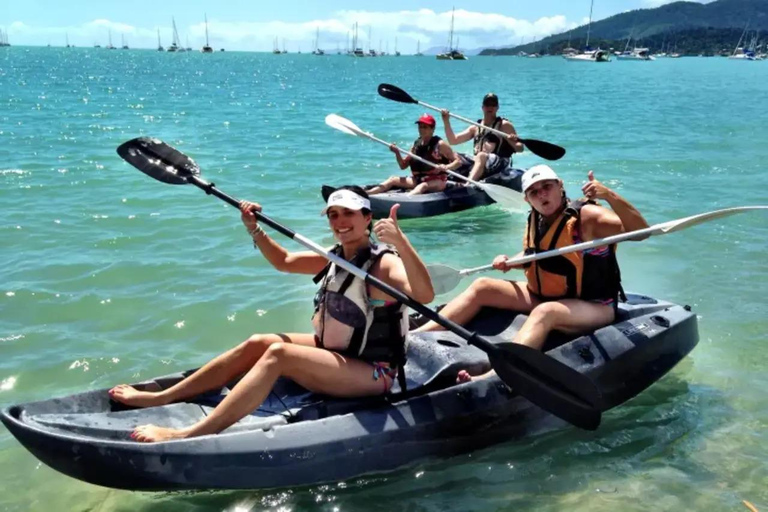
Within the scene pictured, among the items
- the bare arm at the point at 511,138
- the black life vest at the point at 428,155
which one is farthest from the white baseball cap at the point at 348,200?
the bare arm at the point at 511,138

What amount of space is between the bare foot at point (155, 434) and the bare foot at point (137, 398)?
294 mm

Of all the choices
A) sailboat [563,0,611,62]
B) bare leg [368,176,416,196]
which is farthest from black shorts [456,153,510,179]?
sailboat [563,0,611,62]

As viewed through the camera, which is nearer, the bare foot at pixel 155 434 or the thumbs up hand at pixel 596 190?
the bare foot at pixel 155 434

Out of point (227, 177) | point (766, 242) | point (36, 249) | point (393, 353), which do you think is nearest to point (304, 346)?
point (393, 353)

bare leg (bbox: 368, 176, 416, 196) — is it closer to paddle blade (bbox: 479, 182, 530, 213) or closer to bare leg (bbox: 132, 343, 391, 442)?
paddle blade (bbox: 479, 182, 530, 213)

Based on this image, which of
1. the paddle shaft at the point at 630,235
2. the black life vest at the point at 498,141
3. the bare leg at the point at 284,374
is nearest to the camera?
the bare leg at the point at 284,374

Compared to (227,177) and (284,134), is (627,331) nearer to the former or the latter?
(227,177)

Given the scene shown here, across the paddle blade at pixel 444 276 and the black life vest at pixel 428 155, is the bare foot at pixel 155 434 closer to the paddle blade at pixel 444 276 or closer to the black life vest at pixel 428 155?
the paddle blade at pixel 444 276

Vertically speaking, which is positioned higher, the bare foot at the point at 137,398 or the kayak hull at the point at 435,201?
the bare foot at the point at 137,398

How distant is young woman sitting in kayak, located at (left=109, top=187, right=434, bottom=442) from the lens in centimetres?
395

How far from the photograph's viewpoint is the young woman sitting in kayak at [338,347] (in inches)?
155

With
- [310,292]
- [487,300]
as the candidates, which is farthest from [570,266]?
[310,292]

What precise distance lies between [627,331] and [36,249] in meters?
7.11

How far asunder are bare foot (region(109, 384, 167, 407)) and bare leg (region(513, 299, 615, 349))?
220cm
